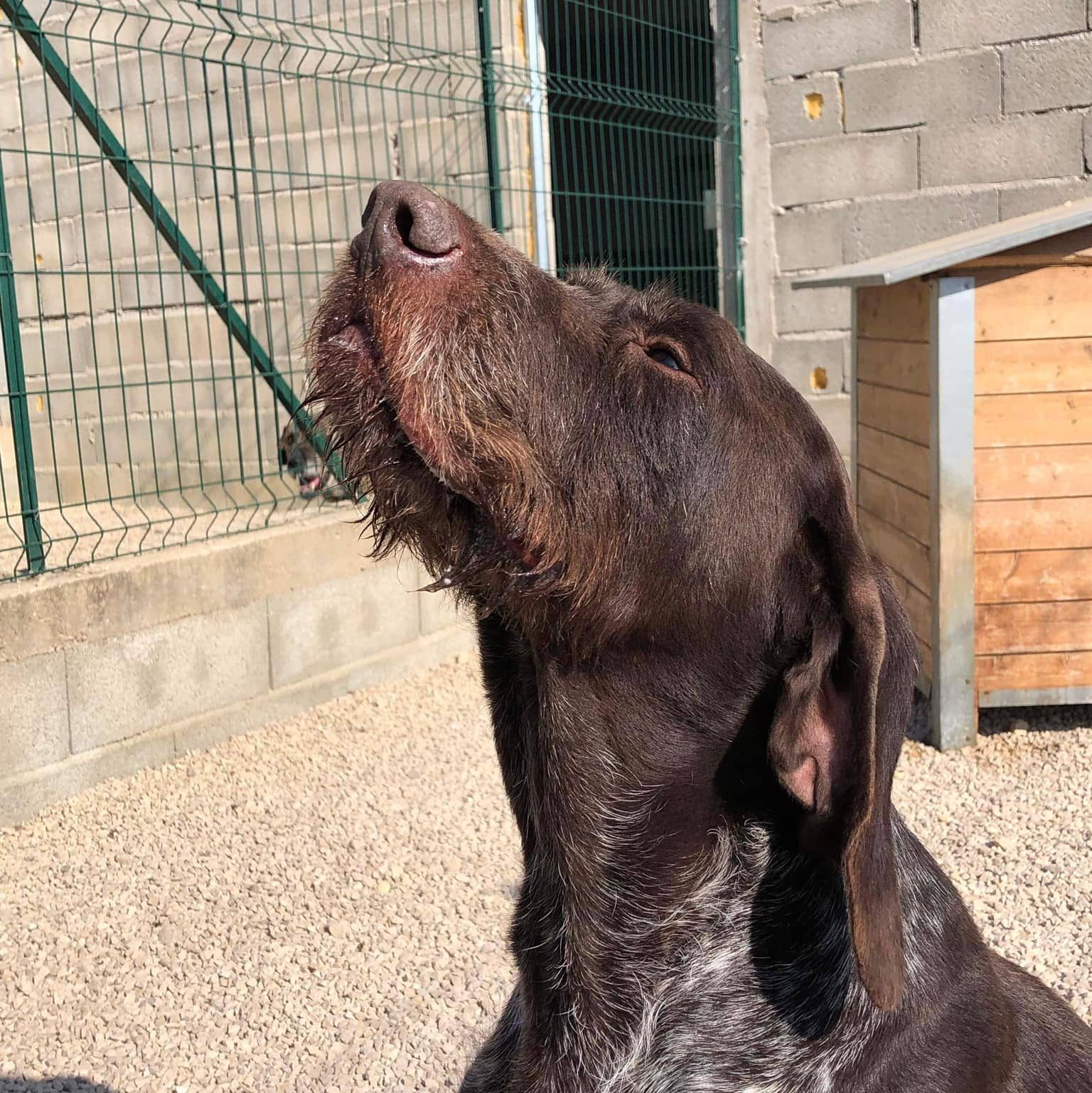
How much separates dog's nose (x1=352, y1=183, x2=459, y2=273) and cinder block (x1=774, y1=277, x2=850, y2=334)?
7.13 m

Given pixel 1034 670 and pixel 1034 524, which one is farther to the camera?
pixel 1034 670

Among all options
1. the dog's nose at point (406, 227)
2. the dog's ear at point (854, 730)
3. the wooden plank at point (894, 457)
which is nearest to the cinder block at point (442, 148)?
the wooden plank at point (894, 457)

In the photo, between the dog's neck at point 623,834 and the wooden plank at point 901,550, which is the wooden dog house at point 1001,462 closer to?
the wooden plank at point 901,550

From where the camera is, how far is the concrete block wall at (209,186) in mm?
7750

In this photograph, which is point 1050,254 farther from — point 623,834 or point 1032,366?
point 623,834

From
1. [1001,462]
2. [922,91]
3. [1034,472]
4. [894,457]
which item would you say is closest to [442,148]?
[922,91]

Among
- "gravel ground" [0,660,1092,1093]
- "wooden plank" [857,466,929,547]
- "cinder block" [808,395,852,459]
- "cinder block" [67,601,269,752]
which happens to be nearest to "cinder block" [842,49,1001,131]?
"cinder block" [808,395,852,459]

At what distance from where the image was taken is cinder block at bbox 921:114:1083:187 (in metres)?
7.76

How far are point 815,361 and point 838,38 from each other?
219 centimetres

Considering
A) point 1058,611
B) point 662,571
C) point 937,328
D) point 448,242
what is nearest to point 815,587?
point 662,571

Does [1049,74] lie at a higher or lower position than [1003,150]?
higher

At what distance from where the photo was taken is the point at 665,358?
6.88 feet

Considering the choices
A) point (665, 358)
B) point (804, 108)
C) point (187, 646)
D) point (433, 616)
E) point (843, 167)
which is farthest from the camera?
point (804, 108)

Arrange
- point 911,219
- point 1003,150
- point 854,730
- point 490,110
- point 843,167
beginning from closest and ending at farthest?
1. point 854,730
2. point 490,110
3. point 1003,150
4. point 911,219
5. point 843,167
